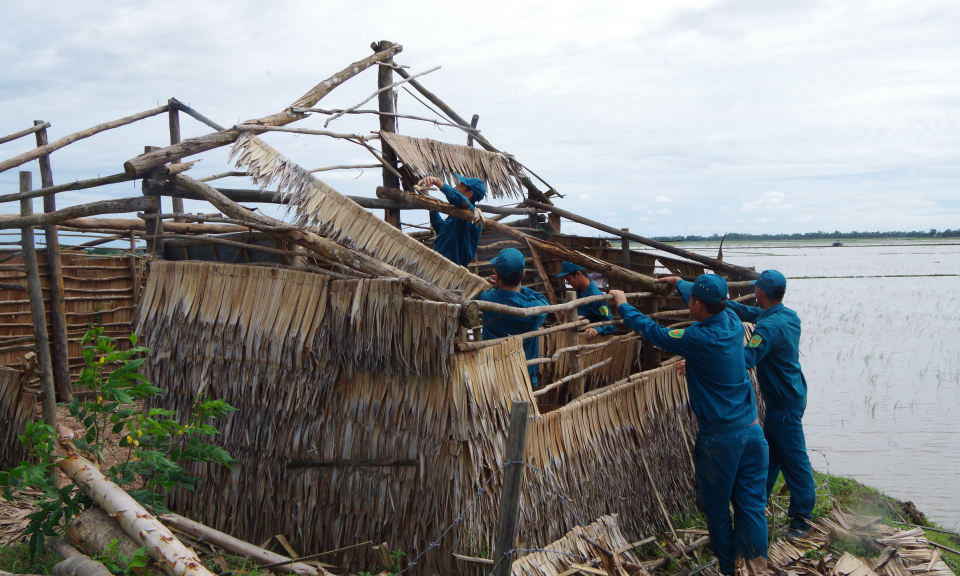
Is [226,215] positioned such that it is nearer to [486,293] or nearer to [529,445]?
[486,293]

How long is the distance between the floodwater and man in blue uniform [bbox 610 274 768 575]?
164 inches

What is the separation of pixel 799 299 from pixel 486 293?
23666 millimetres

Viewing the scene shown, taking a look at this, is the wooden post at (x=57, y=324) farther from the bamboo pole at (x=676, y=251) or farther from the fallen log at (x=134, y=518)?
the bamboo pole at (x=676, y=251)

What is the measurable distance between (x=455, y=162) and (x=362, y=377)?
8.47 ft

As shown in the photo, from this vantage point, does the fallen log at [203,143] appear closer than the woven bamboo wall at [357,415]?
No

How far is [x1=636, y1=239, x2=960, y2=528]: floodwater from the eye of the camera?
26.9 ft

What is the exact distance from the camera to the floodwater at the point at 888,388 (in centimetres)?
820

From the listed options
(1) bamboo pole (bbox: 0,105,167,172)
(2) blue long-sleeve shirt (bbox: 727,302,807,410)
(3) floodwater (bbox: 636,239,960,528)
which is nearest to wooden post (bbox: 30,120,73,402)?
(1) bamboo pole (bbox: 0,105,167,172)

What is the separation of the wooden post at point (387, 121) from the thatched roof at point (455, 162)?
0.20 m

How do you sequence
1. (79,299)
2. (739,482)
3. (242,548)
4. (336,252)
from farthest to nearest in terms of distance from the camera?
(79,299) → (739,482) → (336,252) → (242,548)

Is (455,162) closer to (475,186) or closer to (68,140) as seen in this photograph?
(475,186)

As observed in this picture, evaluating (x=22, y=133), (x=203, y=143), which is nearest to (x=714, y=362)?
(x=203, y=143)

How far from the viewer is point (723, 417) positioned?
4230mm

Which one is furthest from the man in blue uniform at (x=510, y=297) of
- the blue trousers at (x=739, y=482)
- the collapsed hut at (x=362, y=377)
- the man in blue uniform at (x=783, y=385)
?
the man in blue uniform at (x=783, y=385)
